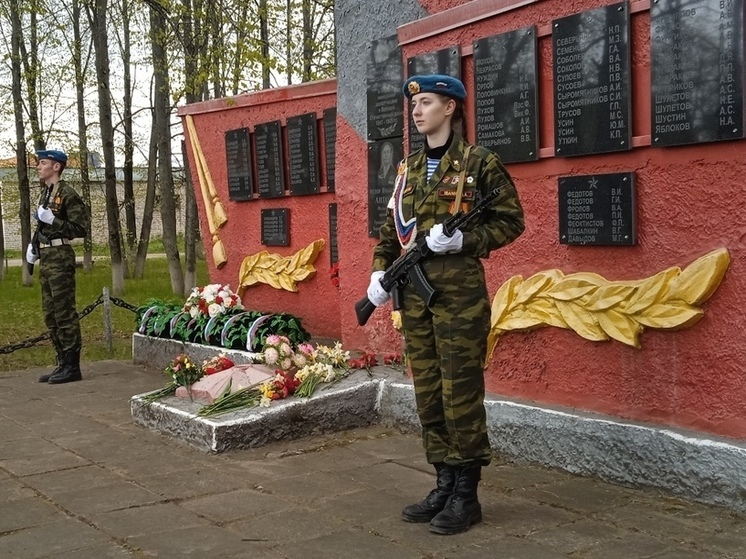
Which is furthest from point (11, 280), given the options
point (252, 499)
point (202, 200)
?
point (252, 499)

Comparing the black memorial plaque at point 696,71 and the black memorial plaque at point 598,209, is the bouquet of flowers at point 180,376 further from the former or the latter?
the black memorial plaque at point 696,71

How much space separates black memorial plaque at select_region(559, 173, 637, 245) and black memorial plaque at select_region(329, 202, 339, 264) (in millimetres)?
3668

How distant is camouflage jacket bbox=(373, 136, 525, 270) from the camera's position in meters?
4.00

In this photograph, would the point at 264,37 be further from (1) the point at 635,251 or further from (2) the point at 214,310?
(1) the point at 635,251

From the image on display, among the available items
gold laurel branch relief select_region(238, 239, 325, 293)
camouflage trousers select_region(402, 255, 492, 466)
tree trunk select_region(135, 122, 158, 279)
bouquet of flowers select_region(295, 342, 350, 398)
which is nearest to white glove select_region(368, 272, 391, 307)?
camouflage trousers select_region(402, 255, 492, 466)

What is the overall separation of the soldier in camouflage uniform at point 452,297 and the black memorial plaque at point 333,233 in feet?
13.9

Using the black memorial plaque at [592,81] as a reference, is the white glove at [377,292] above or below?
below

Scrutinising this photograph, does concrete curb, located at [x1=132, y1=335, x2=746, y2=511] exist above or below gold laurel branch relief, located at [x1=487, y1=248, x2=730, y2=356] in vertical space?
below

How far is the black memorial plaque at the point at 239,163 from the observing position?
9.45 meters

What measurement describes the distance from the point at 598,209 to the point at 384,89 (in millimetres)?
2428

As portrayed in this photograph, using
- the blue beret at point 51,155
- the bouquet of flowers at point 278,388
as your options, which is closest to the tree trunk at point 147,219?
the blue beret at point 51,155

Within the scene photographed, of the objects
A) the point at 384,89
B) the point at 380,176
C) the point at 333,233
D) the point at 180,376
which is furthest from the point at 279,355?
the point at 333,233

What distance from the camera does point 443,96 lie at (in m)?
4.07

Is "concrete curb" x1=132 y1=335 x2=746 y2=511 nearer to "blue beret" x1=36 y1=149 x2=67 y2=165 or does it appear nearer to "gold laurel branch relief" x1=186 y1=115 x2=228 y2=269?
"blue beret" x1=36 y1=149 x2=67 y2=165
